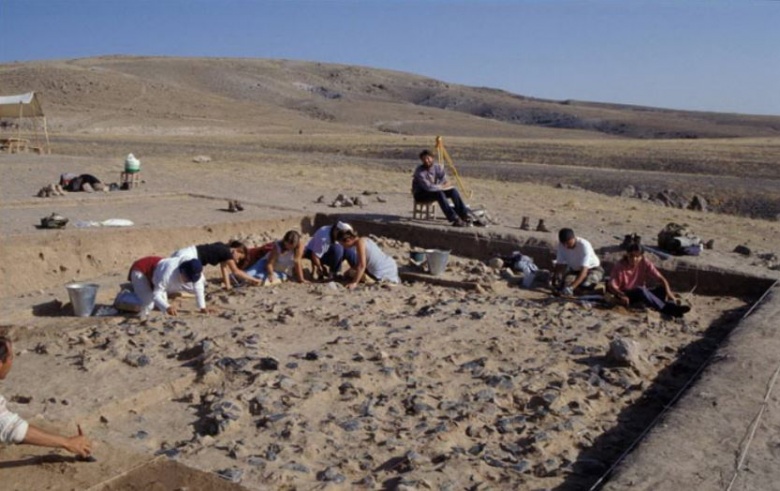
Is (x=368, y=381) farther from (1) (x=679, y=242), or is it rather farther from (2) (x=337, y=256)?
(1) (x=679, y=242)

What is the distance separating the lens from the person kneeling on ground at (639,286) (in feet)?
28.0

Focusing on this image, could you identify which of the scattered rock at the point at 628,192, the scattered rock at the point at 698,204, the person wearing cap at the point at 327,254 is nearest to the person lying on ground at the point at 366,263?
the person wearing cap at the point at 327,254

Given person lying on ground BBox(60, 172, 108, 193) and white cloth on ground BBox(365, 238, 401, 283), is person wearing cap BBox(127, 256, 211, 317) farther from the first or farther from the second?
person lying on ground BBox(60, 172, 108, 193)

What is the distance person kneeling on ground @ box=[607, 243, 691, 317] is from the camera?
854cm

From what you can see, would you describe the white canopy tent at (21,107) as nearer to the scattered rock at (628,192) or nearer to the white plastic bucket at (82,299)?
the scattered rock at (628,192)

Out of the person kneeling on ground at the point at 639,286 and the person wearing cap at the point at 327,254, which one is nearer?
the person kneeling on ground at the point at 639,286

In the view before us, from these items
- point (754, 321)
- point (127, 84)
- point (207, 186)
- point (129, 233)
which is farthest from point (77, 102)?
point (754, 321)

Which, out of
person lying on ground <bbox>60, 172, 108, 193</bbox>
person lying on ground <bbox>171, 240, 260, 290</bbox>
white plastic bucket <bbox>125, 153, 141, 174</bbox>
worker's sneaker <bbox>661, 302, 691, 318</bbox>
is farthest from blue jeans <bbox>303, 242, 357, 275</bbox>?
white plastic bucket <bbox>125, 153, 141, 174</bbox>

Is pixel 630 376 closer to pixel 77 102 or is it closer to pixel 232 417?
pixel 232 417

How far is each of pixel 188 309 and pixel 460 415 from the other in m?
3.65

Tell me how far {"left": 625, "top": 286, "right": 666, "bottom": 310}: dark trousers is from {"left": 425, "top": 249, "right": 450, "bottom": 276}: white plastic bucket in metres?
2.35

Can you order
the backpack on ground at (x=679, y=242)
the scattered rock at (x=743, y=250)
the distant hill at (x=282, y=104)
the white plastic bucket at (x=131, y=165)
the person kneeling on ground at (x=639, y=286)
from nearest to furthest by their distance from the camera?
1. the person kneeling on ground at (x=639, y=286)
2. the backpack on ground at (x=679, y=242)
3. the scattered rock at (x=743, y=250)
4. the white plastic bucket at (x=131, y=165)
5. the distant hill at (x=282, y=104)

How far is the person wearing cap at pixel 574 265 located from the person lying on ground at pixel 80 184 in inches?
350

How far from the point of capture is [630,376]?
649 centimetres
